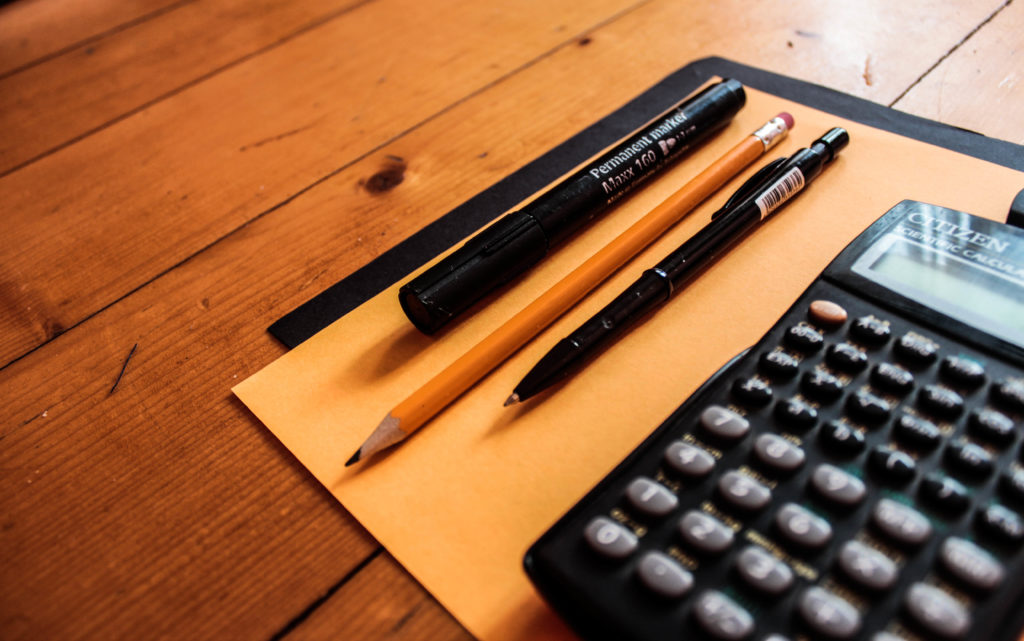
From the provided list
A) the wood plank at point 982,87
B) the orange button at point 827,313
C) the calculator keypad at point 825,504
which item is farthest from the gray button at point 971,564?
the wood plank at point 982,87

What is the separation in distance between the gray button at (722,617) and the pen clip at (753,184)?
8.9 inches

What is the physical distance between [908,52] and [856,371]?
347 mm

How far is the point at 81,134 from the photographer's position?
561 mm

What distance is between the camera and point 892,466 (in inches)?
9.8

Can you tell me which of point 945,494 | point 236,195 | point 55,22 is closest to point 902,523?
point 945,494

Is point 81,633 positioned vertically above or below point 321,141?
below

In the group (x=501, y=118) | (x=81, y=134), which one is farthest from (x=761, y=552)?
(x=81, y=134)

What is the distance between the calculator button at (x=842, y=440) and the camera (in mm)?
259

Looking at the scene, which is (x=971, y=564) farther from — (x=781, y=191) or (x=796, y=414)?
(x=781, y=191)

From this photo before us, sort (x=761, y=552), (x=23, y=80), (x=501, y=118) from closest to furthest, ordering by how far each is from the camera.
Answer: (x=761, y=552) → (x=501, y=118) → (x=23, y=80)

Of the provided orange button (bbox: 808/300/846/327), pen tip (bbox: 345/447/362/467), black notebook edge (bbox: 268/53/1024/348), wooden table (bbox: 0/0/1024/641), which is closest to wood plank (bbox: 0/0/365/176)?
wooden table (bbox: 0/0/1024/641)

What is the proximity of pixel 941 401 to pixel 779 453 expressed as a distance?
0.06m

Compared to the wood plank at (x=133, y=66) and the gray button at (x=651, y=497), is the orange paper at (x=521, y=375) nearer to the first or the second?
the gray button at (x=651, y=497)

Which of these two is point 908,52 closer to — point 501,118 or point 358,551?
point 501,118
